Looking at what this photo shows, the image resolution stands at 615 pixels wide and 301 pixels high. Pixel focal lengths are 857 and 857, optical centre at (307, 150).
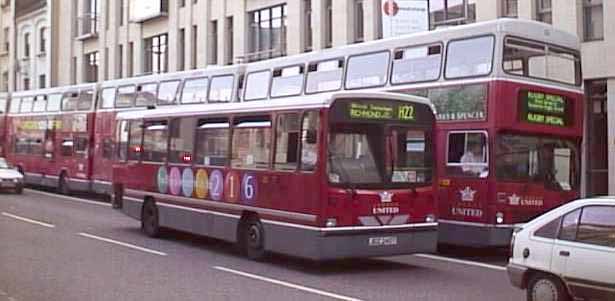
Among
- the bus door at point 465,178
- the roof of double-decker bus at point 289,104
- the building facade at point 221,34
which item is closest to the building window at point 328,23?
the building facade at point 221,34

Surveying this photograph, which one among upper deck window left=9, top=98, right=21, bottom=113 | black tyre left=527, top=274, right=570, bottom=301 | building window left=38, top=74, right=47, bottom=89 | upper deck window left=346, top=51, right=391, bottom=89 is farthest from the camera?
building window left=38, top=74, right=47, bottom=89

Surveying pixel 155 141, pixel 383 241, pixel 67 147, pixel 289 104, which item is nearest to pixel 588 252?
pixel 383 241

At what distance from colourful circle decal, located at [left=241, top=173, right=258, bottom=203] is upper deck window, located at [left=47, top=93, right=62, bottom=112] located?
21.7 m

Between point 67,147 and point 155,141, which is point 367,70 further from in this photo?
point 67,147

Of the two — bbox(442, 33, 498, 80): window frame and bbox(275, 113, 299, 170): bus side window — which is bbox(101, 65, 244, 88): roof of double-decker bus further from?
bbox(275, 113, 299, 170): bus side window

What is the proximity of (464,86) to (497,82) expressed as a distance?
73 cm

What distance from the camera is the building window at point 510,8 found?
24.9 m

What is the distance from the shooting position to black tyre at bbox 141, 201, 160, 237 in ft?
59.0

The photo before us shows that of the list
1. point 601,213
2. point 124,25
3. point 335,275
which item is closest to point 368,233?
point 335,275

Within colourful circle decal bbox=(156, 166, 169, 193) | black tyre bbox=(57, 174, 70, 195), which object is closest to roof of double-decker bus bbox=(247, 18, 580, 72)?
colourful circle decal bbox=(156, 166, 169, 193)

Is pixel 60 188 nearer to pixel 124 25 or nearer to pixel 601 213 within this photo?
pixel 124 25

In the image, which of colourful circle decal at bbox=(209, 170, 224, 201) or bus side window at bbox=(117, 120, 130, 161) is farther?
bus side window at bbox=(117, 120, 130, 161)

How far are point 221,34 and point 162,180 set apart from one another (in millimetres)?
22754

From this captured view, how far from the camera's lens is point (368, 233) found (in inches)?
511
